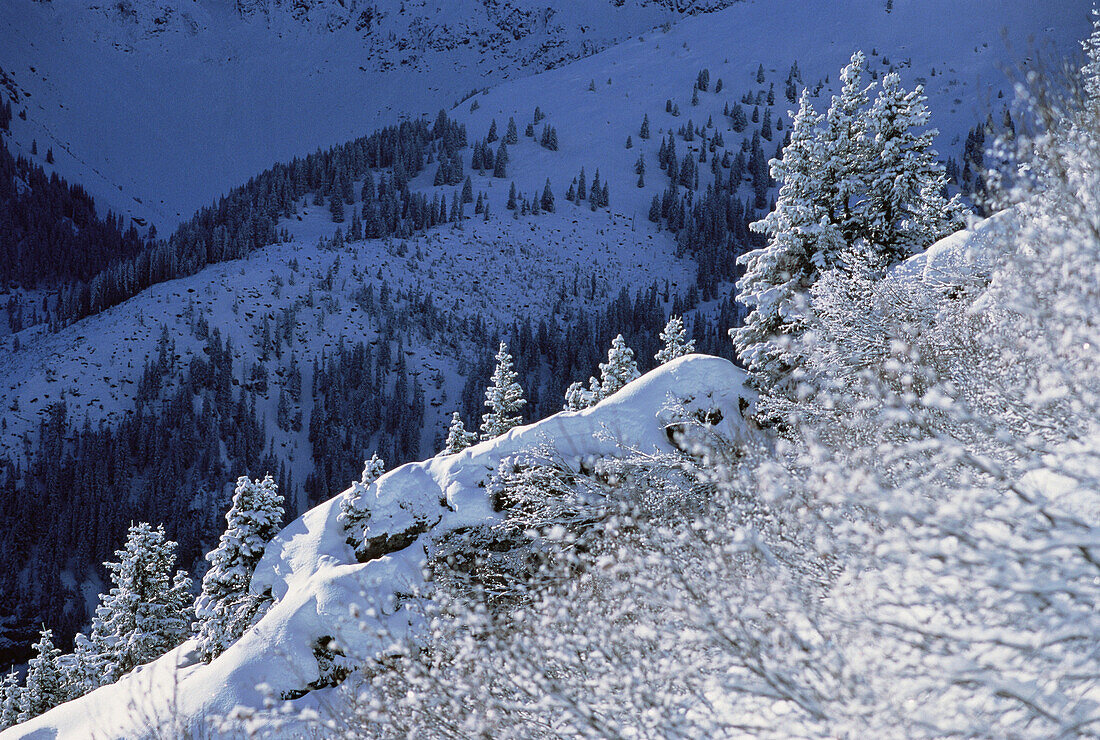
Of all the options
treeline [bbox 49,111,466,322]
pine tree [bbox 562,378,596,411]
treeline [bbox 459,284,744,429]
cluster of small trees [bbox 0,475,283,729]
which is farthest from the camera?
treeline [bbox 49,111,466,322]

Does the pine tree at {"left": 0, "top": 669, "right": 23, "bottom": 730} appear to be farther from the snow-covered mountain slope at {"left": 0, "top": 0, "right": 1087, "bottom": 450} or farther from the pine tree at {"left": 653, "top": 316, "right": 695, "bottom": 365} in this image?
the snow-covered mountain slope at {"left": 0, "top": 0, "right": 1087, "bottom": 450}

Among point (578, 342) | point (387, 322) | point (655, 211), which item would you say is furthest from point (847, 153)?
point (655, 211)

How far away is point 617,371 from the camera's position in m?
29.6

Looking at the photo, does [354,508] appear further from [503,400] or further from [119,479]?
[119,479]

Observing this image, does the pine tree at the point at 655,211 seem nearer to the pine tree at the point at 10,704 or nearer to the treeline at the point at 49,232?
the pine tree at the point at 10,704

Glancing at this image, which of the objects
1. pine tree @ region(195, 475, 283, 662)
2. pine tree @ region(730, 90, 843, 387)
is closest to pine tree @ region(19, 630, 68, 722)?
pine tree @ region(195, 475, 283, 662)

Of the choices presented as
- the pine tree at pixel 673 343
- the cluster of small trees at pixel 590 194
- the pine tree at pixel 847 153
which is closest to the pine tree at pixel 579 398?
the pine tree at pixel 673 343

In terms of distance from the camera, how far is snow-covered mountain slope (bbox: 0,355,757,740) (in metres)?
12.1

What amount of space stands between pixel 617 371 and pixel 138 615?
2314cm

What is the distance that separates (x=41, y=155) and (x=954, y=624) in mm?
258926

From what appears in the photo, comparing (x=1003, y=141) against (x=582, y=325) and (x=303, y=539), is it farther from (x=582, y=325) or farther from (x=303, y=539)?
(x=582, y=325)

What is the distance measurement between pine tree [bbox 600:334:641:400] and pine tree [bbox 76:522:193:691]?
779 inches

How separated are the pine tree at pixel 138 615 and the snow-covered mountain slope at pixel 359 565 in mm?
12488

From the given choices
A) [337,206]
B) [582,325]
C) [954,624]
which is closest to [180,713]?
[954,624]
